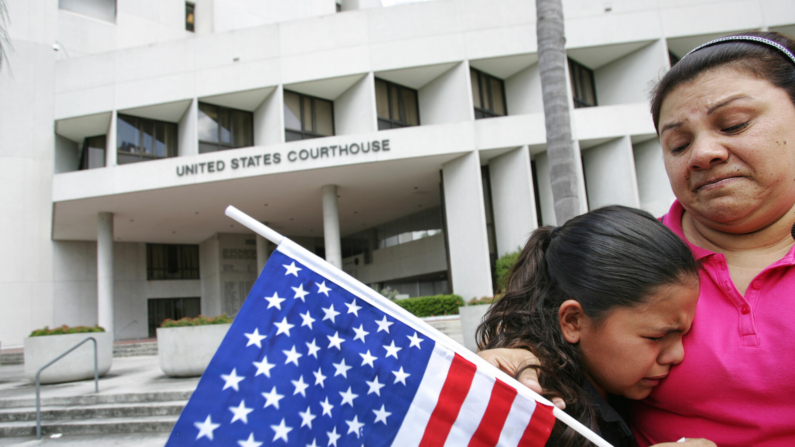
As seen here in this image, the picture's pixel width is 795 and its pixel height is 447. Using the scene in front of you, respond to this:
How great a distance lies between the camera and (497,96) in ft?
67.5

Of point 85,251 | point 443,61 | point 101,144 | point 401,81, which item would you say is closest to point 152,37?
point 101,144

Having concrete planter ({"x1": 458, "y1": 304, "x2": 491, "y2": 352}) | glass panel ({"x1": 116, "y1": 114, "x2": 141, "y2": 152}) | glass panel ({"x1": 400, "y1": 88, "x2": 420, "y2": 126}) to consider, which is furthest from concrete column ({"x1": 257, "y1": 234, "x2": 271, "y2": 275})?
concrete planter ({"x1": 458, "y1": 304, "x2": 491, "y2": 352})

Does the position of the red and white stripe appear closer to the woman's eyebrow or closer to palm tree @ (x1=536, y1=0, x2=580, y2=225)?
the woman's eyebrow

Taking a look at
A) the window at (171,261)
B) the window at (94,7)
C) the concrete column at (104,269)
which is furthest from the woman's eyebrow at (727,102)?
the window at (171,261)

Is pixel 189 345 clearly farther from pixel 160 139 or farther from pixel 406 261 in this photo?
pixel 406 261

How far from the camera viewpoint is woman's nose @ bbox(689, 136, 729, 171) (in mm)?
1385

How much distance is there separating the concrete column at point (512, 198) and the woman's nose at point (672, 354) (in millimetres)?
16258

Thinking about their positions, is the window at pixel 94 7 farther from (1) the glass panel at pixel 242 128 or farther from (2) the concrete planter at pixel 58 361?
(2) the concrete planter at pixel 58 361

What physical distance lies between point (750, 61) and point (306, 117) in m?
20.7

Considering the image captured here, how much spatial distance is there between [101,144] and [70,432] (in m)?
19.3

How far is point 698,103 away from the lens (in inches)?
57.5

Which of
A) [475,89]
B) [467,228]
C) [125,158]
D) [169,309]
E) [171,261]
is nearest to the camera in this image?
[467,228]

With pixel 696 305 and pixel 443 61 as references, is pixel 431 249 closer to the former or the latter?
pixel 443 61

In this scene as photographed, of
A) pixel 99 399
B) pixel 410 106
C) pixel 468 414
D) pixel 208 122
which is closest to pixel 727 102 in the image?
pixel 468 414
